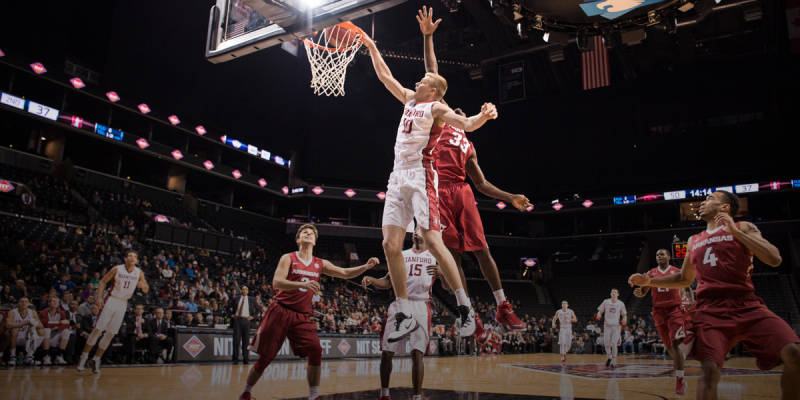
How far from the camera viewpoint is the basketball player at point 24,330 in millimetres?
9914

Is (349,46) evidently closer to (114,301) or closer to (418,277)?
(418,277)

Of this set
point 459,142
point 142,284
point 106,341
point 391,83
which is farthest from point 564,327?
point 391,83

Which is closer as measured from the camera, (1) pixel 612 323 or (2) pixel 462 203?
(2) pixel 462 203

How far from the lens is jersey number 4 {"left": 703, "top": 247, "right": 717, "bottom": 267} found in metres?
4.24

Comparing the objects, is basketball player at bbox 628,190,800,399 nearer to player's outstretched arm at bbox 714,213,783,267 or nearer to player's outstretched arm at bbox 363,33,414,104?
player's outstretched arm at bbox 714,213,783,267

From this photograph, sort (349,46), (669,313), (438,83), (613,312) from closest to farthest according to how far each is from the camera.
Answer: (438,83) → (349,46) → (669,313) → (613,312)

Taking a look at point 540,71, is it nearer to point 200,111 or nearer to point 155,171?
point 200,111

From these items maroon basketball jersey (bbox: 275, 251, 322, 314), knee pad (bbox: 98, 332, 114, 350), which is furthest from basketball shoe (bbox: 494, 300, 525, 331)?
knee pad (bbox: 98, 332, 114, 350)

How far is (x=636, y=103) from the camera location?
3222 cm

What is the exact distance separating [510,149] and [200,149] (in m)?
20.3

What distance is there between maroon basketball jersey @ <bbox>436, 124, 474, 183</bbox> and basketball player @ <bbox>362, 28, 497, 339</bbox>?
0.53m

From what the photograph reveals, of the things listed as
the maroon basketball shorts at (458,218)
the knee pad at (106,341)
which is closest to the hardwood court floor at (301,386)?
the knee pad at (106,341)

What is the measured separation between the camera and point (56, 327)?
10750mm

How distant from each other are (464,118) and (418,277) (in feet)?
8.42
